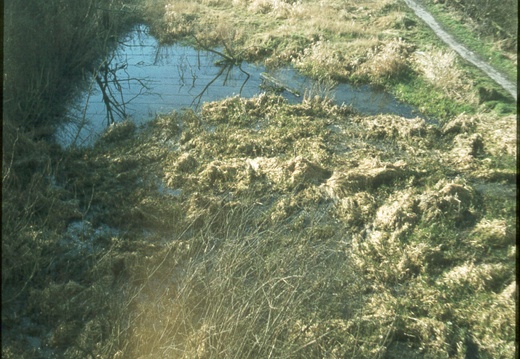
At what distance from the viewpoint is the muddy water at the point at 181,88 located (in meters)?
14.3

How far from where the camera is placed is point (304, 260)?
689 cm

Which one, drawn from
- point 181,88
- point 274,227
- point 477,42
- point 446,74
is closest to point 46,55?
point 181,88

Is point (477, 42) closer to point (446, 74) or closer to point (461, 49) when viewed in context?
point (461, 49)

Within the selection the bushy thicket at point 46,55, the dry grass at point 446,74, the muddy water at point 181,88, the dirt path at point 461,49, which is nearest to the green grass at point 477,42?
the dirt path at point 461,49

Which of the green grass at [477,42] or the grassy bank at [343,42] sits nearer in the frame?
the grassy bank at [343,42]

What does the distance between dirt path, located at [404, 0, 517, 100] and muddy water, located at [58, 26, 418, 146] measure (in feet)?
7.63

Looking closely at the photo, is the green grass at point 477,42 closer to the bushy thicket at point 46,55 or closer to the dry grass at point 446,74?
the dry grass at point 446,74

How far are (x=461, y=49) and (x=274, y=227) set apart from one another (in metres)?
10.6

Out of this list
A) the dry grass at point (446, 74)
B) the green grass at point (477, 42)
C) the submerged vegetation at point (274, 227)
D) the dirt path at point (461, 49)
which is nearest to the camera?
the submerged vegetation at point (274, 227)

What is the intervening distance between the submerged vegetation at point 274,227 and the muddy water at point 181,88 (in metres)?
0.56

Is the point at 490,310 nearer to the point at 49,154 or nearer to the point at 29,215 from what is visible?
the point at 29,215

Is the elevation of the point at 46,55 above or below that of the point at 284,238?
above

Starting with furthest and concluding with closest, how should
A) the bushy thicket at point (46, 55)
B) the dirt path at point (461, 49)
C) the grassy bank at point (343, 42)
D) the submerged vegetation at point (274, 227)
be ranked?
the dirt path at point (461, 49) → the grassy bank at point (343, 42) → the bushy thicket at point (46, 55) → the submerged vegetation at point (274, 227)

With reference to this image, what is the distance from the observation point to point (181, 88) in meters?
15.9
